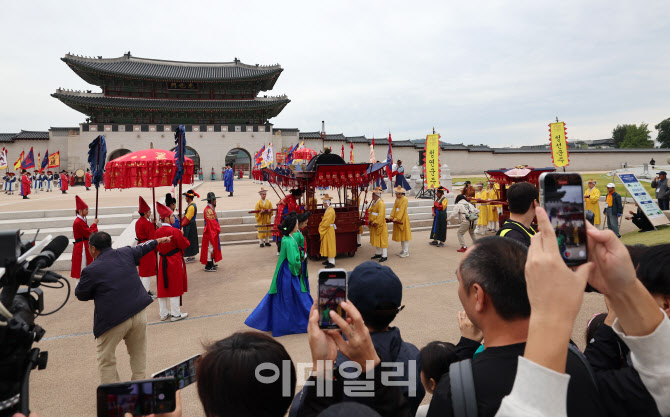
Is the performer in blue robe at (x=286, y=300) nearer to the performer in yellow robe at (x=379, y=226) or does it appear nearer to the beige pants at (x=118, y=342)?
the beige pants at (x=118, y=342)

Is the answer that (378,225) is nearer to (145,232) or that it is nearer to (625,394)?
(145,232)

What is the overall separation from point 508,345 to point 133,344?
A: 354 cm

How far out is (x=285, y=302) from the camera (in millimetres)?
4828

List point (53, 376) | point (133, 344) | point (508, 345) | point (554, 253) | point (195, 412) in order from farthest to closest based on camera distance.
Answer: point (53, 376), point (133, 344), point (195, 412), point (508, 345), point (554, 253)

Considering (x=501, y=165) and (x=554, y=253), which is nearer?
(x=554, y=253)

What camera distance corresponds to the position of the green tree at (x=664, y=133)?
42.4 meters

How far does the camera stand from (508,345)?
42.8 inches

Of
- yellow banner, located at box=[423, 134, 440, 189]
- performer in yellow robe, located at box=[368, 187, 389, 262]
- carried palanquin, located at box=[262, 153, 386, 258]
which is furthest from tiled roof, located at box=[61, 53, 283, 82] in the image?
performer in yellow robe, located at box=[368, 187, 389, 262]

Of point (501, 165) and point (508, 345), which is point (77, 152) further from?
point (501, 165)

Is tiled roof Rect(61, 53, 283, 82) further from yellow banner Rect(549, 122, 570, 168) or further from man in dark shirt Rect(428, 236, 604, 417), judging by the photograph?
man in dark shirt Rect(428, 236, 604, 417)

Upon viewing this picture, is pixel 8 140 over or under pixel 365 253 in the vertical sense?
over

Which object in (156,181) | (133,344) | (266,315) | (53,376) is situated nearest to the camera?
(133,344)

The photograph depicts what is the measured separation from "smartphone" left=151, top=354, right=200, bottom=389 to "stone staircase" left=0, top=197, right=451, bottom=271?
795cm

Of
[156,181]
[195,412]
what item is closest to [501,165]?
[156,181]
